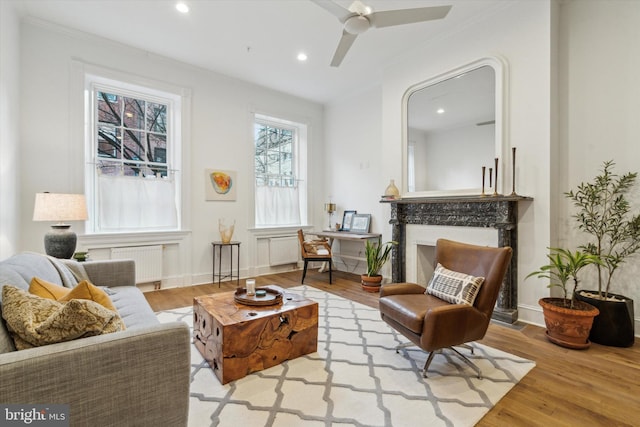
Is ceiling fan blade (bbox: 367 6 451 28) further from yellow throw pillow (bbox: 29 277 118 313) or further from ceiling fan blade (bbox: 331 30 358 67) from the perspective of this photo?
yellow throw pillow (bbox: 29 277 118 313)

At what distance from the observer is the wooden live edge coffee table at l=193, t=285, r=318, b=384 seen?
6.41 feet

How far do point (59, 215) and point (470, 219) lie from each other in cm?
419

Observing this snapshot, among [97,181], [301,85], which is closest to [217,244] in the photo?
[97,181]

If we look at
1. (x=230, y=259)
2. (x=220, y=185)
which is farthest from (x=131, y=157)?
(x=230, y=259)

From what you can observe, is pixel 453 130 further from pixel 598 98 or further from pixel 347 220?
pixel 347 220

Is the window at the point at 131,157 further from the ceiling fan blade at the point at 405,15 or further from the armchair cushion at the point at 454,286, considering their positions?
the armchair cushion at the point at 454,286

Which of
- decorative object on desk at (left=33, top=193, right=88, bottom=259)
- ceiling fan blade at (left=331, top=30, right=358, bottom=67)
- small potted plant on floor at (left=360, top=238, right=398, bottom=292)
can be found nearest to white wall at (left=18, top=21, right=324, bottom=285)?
decorative object on desk at (left=33, top=193, right=88, bottom=259)

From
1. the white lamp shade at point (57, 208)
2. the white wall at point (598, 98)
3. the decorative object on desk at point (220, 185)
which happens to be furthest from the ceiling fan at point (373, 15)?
the decorative object on desk at point (220, 185)

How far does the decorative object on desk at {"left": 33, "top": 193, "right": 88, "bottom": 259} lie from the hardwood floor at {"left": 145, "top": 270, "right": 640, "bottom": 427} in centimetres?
366

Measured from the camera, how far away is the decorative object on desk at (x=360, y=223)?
5.01 m

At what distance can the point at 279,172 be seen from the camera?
5594 millimetres

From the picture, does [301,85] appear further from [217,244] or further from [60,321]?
[60,321]

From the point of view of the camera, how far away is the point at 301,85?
506 cm

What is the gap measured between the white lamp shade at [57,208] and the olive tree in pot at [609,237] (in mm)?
4744
